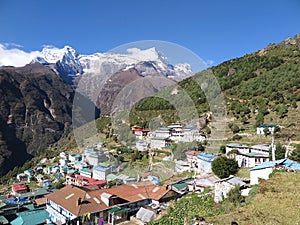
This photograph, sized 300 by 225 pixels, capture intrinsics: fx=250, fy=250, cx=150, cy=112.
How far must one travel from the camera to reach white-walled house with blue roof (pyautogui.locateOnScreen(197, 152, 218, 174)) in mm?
13553

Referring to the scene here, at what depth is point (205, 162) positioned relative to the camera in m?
13.8

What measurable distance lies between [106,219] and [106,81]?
619 centimetres

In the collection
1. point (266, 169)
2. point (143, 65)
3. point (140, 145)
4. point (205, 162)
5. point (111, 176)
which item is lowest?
point (111, 176)

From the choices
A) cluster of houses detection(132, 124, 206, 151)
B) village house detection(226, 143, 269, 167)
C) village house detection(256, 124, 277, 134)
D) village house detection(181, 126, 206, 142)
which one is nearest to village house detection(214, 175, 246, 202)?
village house detection(181, 126, 206, 142)

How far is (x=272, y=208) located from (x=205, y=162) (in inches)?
331

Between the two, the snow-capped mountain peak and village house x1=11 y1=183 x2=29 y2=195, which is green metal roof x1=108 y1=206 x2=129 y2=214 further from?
the snow-capped mountain peak

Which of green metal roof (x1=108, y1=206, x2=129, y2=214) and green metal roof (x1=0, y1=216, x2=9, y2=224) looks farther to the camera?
green metal roof (x1=0, y1=216, x2=9, y2=224)

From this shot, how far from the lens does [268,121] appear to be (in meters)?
19.7

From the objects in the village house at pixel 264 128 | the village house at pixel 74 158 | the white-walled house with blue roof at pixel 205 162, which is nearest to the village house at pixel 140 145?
the white-walled house with blue roof at pixel 205 162

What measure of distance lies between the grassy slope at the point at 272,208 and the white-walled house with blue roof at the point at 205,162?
6.37 meters

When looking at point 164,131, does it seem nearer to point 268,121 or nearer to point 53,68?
point 268,121

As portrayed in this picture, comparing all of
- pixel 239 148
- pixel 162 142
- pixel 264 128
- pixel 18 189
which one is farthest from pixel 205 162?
pixel 18 189

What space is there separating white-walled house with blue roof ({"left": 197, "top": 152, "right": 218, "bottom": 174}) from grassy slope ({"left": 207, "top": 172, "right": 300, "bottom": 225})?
637cm

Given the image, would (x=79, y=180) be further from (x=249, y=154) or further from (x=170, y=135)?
(x=249, y=154)
